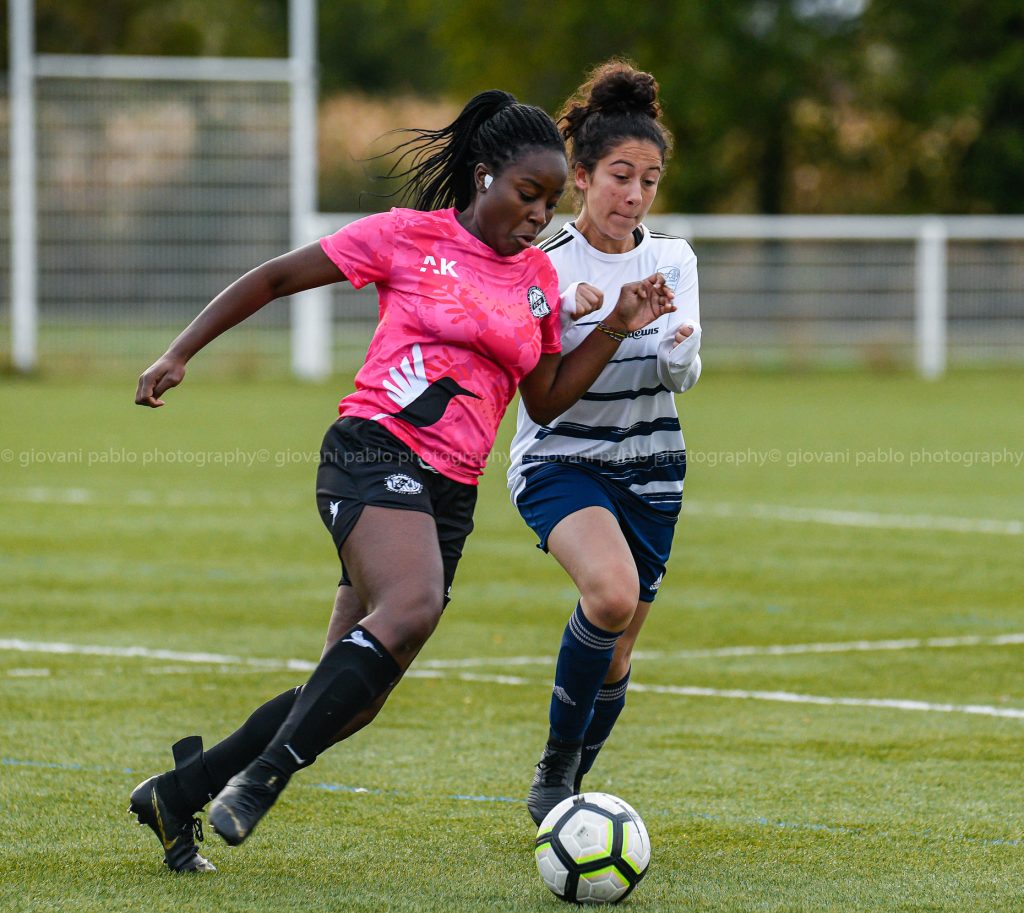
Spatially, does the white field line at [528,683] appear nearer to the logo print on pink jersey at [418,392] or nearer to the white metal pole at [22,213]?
the logo print on pink jersey at [418,392]

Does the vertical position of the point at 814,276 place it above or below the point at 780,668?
above

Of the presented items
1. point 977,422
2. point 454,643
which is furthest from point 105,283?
point 454,643

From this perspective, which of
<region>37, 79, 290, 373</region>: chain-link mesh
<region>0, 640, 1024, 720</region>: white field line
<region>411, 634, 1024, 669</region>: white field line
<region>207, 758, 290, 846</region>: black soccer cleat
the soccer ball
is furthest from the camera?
<region>37, 79, 290, 373</region>: chain-link mesh

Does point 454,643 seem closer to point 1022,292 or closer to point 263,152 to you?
point 263,152

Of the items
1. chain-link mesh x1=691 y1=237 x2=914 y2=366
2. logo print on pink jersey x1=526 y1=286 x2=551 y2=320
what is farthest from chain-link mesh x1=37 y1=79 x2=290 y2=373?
logo print on pink jersey x1=526 y1=286 x2=551 y2=320

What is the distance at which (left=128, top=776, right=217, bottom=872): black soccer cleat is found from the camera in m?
4.49

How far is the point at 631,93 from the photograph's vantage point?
5.21 metres

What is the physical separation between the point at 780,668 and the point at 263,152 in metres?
21.3

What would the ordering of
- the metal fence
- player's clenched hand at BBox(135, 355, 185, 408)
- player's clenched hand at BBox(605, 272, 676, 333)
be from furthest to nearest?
the metal fence < player's clenched hand at BBox(605, 272, 676, 333) < player's clenched hand at BBox(135, 355, 185, 408)

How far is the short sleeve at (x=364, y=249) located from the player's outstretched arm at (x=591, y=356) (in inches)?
21.6

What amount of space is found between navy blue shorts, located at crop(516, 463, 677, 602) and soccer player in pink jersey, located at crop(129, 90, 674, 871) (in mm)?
465

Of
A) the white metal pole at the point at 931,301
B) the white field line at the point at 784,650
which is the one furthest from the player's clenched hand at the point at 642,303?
the white metal pole at the point at 931,301

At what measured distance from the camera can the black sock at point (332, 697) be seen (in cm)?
414

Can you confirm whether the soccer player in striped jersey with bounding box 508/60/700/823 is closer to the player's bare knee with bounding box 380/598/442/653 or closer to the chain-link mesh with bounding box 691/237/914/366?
the player's bare knee with bounding box 380/598/442/653
